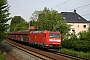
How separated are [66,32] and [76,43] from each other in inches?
404

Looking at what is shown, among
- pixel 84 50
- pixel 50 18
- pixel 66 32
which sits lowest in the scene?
pixel 84 50

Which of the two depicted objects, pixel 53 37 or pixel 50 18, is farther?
pixel 50 18

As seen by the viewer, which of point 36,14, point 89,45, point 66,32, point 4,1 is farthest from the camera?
point 36,14

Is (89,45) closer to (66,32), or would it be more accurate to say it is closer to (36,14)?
(66,32)

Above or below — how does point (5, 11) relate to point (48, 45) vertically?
above

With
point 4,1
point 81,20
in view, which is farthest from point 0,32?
point 81,20

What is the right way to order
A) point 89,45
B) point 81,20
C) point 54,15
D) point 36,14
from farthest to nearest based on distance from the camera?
point 81,20
point 36,14
point 54,15
point 89,45

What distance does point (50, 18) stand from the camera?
4075 cm

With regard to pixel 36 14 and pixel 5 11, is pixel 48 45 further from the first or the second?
pixel 36 14

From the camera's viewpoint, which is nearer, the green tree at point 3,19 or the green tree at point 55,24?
the green tree at point 3,19

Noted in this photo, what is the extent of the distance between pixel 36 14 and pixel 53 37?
104ft

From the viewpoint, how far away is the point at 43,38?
2881 cm

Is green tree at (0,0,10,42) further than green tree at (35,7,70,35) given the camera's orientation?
No

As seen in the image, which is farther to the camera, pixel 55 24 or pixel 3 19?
pixel 55 24
